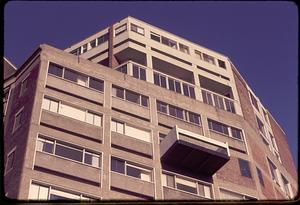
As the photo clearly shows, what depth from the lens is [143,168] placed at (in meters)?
31.7

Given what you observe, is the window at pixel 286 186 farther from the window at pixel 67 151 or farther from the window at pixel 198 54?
the window at pixel 67 151

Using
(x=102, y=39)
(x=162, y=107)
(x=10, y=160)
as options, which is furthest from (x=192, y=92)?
(x=10, y=160)

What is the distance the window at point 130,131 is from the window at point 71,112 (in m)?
1.19

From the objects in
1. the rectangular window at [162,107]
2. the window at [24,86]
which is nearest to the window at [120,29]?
the rectangular window at [162,107]

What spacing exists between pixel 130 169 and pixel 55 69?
31.5 feet

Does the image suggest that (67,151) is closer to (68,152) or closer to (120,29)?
(68,152)

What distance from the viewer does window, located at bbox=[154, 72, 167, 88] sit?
40000 millimetres

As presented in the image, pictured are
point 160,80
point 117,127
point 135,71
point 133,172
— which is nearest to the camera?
point 133,172

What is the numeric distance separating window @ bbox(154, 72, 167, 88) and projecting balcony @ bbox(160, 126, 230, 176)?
25.1 ft

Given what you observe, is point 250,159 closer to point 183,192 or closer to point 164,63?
point 183,192

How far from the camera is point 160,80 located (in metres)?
40.6

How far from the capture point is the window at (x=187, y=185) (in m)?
31.8

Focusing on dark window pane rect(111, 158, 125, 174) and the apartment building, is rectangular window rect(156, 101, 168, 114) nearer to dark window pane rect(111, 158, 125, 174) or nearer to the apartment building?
the apartment building

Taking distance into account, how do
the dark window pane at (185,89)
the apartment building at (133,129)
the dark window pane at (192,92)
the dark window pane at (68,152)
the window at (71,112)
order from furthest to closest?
the dark window pane at (192,92) < the dark window pane at (185,89) < the window at (71,112) < the dark window pane at (68,152) < the apartment building at (133,129)
